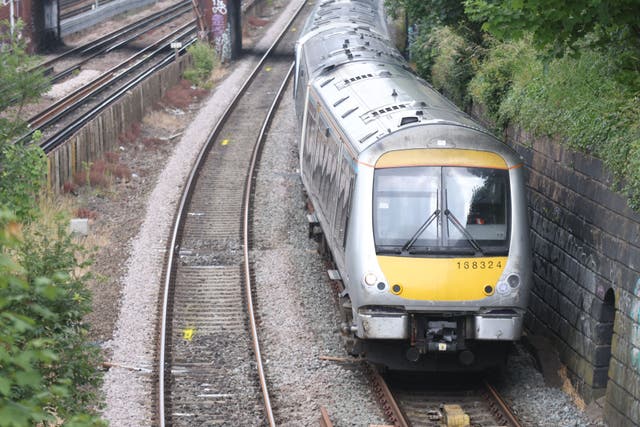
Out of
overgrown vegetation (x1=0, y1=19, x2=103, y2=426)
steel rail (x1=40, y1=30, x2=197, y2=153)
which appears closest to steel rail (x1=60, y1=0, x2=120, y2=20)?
steel rail (x1=40, y1=30, x2=197, y2=153)

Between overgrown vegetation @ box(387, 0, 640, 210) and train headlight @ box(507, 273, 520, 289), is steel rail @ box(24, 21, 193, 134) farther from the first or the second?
train headlight @ box(507, 273, 520, 289)

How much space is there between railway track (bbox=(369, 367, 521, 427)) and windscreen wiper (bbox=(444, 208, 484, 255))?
1747 millimetres

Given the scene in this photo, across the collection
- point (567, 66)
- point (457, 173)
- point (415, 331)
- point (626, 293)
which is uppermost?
point (567, 66)

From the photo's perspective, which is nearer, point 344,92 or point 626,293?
point 626,293

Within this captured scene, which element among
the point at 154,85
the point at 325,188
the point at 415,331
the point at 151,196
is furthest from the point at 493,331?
the point at 154,85

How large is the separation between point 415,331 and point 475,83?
24.3 ft

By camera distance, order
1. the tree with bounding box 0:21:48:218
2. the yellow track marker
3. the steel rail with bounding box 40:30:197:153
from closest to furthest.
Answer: the tree with bounding box 0:21:48:218 → the yellow track marker → the steel rail with bounding box 40:30:197:153

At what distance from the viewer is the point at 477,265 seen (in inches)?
417

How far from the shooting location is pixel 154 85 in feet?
96.3

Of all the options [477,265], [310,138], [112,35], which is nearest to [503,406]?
[477,265]

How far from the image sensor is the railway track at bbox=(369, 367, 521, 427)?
10.4m

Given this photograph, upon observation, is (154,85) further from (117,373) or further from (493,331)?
(493,331)

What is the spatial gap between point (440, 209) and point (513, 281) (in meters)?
1.14

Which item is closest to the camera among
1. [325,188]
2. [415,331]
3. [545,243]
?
[415,331]
